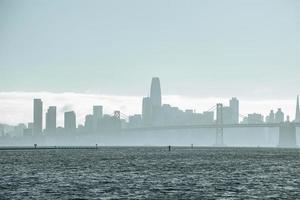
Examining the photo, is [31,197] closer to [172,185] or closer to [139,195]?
[139,195]

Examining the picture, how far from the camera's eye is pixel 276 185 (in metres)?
68.1

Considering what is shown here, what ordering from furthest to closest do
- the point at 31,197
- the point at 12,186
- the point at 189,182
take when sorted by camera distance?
the point at 189,182, the point at 12,186, the point at 31,197

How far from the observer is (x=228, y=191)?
2386 inches

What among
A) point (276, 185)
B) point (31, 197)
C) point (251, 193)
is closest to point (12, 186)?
point (31, 197)

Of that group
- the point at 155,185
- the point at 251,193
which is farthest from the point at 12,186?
the point at 251,193

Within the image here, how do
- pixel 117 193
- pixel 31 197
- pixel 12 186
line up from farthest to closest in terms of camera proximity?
pixel 12 186 → pixel 117 193 → pixel 31 197

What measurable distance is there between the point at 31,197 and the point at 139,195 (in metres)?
10.5

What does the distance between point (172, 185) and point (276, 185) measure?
12657 mm

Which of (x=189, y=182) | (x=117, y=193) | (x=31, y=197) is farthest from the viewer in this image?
(x=189, y=182)

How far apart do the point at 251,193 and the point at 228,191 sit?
8.78 feet

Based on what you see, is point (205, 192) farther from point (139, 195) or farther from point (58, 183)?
point (58, 183)

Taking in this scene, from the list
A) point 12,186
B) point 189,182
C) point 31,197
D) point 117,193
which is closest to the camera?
point 31,197

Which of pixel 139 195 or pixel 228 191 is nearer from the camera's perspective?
pixel 139 195

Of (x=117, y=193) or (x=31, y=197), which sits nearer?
(x=31, y=197)
